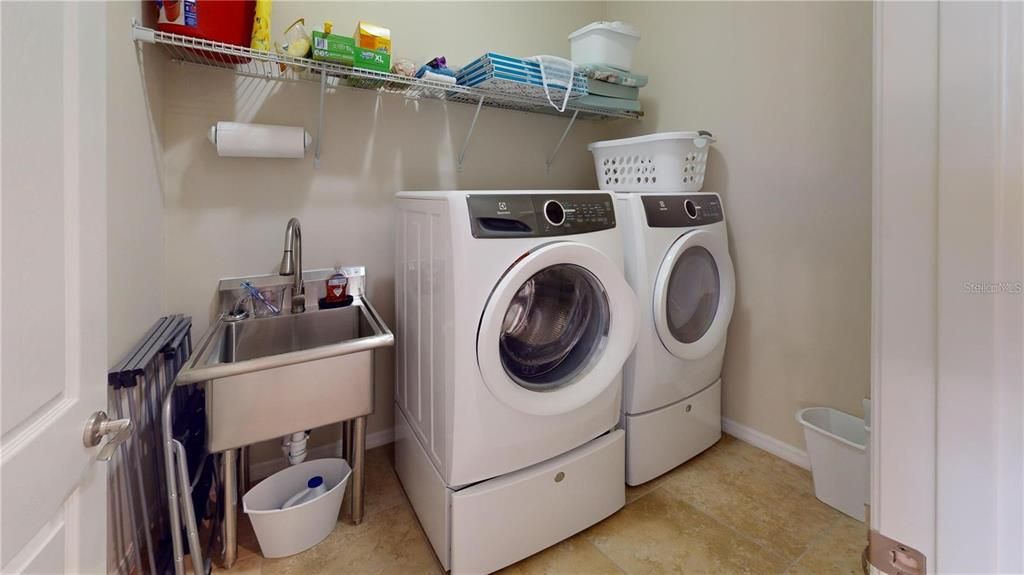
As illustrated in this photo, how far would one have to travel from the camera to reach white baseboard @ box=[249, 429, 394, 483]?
1.81 meters

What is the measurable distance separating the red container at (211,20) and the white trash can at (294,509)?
1.44 metres

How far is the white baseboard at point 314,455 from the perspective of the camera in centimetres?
181

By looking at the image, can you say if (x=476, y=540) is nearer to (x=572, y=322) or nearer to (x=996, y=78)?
(x=572, y=322)

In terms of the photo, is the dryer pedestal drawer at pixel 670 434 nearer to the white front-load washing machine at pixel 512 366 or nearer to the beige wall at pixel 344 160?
the white front-load washing machine at pixel 512 366

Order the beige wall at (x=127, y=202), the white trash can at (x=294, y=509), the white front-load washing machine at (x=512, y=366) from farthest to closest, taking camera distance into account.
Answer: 1. the white trash can at (x=294, y=509)
2. the white front-load washing machine at (x=512, y=366)
3. the beige wall at (x=127, y=202)

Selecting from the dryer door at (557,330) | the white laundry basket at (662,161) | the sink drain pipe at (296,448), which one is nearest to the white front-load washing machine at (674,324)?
the white laundry basket at (662,161)

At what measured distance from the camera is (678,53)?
2.27 meters

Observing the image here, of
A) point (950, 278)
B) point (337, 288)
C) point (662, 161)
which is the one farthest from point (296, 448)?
point (662, 161)

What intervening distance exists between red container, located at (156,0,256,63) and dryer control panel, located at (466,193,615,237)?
3.29ft

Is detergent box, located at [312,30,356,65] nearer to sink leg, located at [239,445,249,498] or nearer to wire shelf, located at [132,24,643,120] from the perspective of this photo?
wire shelf, located at [132,24,643,120]

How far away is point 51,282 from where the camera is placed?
0.55m

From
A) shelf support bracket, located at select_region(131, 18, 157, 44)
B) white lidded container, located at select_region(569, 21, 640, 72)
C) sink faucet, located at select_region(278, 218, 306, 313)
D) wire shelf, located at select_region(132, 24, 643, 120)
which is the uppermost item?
white lidded container, located at select_region(569, 21, 640, 72)

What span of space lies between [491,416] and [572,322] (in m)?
0.46

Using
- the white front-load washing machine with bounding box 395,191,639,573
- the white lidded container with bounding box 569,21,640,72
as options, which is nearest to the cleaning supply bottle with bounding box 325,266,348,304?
the white front-load washing machine with bounding box 395,191,639,573
